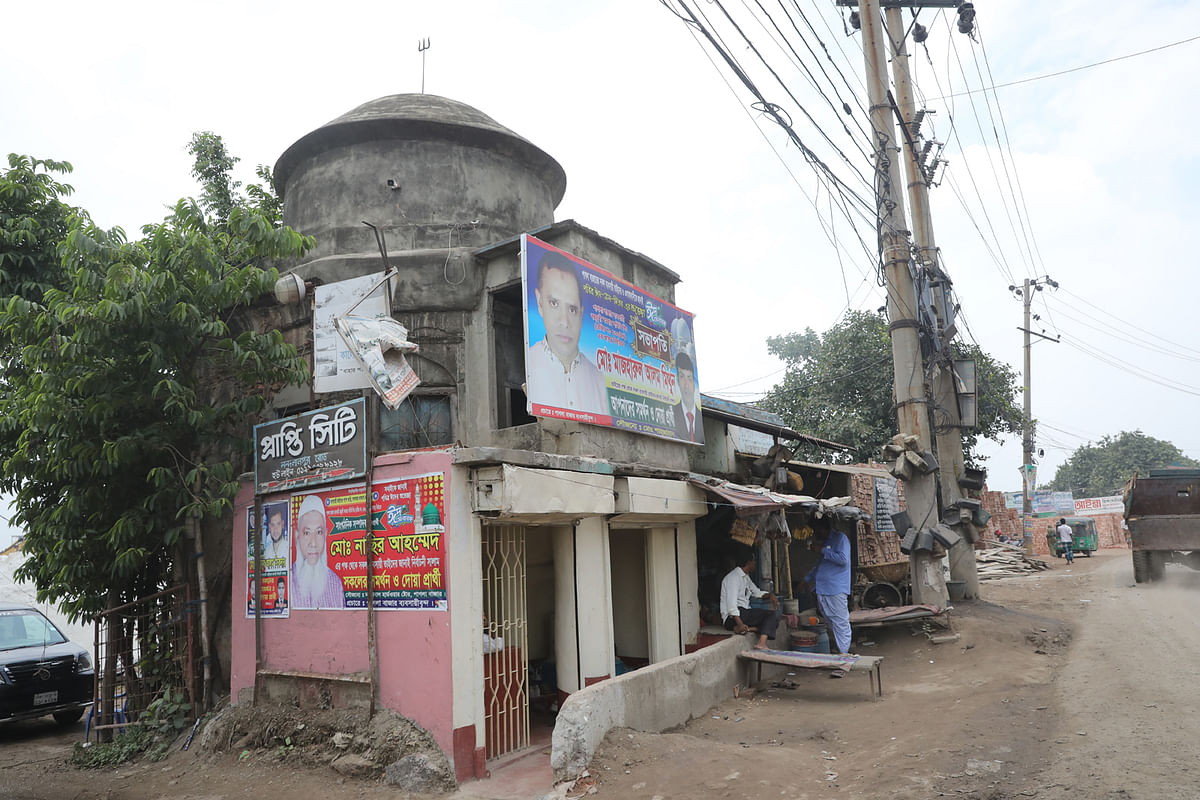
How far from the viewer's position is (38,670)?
10.9 metres

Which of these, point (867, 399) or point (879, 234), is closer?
point (879, 234)

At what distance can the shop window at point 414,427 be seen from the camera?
10.1 meters

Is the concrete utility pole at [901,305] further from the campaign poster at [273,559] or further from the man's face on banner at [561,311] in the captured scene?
the campaign poster at [273,559]

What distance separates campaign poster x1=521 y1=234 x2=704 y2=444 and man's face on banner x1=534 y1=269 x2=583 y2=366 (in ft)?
0.04

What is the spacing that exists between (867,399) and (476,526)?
19.8 metres

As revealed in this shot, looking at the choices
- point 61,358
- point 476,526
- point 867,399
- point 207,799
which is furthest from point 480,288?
point 867,399

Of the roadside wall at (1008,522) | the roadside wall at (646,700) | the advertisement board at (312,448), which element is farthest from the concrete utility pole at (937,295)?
the roadside wall at (1008,522)

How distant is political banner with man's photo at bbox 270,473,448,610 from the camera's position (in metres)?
7.22

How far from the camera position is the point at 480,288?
1021 centimetres

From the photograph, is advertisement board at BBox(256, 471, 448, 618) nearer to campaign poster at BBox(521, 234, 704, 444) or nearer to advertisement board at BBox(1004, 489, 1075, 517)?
campaign poster at BBox(521, 234, 704, 444)

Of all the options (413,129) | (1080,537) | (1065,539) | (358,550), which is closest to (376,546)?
(358,550)

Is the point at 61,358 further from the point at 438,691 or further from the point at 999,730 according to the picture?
the point at 999,730

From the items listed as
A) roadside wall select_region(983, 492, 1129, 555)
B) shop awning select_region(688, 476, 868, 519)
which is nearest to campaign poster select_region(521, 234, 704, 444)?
shop awning select_region(688, 476, 868, 519)

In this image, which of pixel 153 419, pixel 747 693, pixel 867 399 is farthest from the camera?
pixel 867 399
